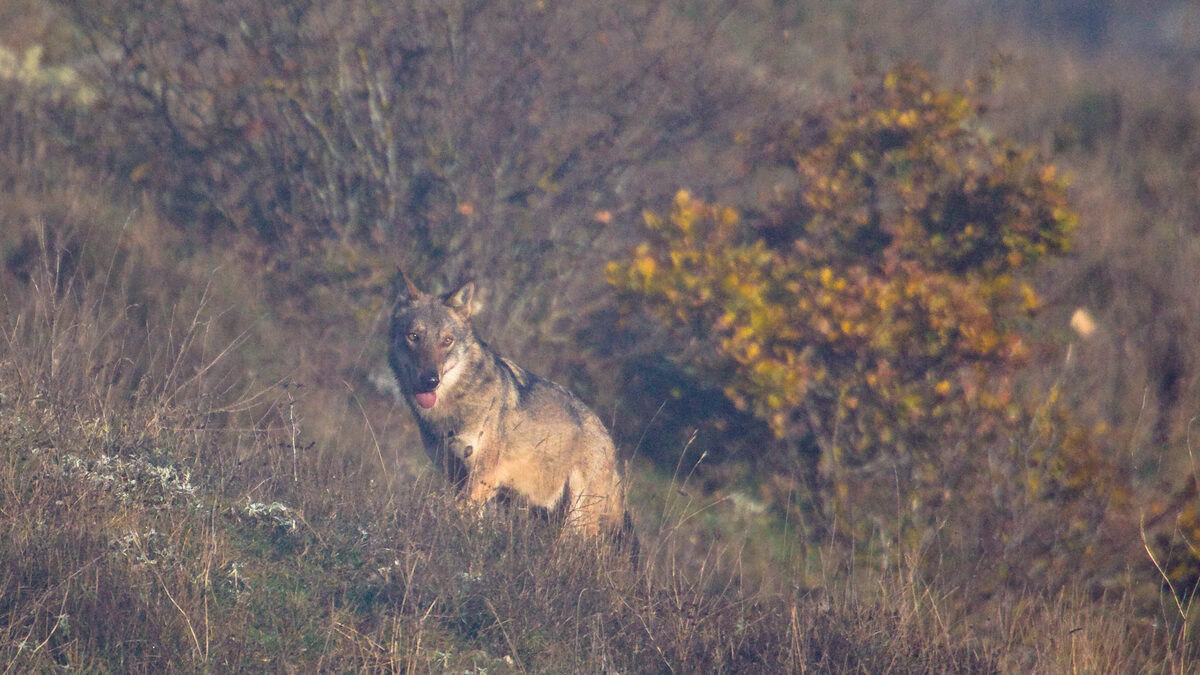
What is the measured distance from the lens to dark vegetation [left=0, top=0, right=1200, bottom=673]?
6.76 metres

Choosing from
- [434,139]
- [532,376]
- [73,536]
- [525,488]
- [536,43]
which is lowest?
[525,488]

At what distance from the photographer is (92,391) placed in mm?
4871

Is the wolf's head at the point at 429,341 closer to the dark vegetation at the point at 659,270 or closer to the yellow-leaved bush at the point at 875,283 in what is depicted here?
the dark vegetation at the point at 659,270

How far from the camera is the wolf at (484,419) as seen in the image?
612 cm

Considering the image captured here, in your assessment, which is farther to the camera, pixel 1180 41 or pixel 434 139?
pixel 1180 41

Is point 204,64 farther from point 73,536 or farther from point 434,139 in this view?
point 73,536

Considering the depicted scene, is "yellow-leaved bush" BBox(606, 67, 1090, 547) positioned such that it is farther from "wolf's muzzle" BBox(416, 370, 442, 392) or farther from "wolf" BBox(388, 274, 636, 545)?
"wolf's muzzle" BBox(416, 370, 442, 392)

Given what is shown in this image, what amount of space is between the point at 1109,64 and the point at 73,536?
19142mm

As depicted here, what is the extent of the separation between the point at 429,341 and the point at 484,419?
2.08 feet

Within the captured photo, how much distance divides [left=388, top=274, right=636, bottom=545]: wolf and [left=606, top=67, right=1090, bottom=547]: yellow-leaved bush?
2.14 m

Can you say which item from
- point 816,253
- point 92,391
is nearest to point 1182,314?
point 816,253

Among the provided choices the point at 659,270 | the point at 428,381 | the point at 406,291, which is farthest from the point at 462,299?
the point at 659,270

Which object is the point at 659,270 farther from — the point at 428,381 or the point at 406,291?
the point at 428,381

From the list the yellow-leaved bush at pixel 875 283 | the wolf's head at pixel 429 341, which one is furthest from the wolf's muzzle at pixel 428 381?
the yellow-leaved bush at pixel 875 283
